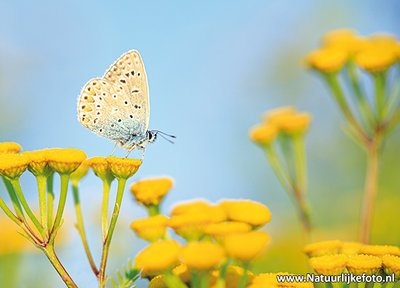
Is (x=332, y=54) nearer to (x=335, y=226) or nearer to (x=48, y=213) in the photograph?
(x=48, y=213)

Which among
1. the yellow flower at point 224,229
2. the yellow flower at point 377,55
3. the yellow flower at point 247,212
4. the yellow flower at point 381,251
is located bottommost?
the yellow flower at point 381,251

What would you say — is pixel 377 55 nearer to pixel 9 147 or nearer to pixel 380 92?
pixel 380 92

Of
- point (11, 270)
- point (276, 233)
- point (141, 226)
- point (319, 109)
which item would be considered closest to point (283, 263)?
point (276, 233)

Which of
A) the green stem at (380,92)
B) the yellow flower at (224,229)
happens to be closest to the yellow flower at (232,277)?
the yellow flower at (224,229)

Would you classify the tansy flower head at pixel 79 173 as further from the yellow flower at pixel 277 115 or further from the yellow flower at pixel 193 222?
the yellow flower at pixel 277 115

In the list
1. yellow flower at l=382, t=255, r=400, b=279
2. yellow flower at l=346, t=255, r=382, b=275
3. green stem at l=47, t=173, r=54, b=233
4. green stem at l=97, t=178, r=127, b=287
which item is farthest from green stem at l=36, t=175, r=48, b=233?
yellow flower at l=382, t=255, r=400, b=279

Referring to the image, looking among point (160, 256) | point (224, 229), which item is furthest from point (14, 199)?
point (224, 229)

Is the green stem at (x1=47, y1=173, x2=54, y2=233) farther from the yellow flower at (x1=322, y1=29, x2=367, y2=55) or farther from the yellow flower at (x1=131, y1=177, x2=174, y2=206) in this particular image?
the yellow flower at (x1=322, y1=29, x2=367, y2=55)
